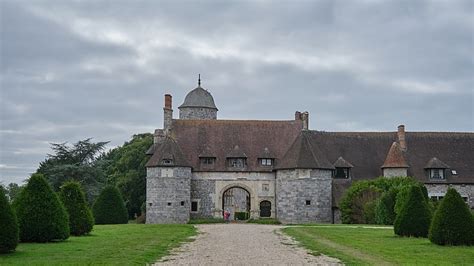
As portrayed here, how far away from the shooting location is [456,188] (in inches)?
1773

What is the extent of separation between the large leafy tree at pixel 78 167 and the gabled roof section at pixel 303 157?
15.4 metres

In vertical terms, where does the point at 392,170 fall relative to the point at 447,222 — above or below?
above

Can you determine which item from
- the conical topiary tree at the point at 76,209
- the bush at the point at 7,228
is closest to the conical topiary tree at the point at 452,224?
the bush at the point at 7,228

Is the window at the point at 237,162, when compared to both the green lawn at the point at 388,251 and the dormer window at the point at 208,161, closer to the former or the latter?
the dormer window at the point at 208,161

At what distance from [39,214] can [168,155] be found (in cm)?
2299

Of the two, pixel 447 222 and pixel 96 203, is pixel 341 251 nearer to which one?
pixel 447 222

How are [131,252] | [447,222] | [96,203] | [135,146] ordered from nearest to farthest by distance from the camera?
[131,252], [447,222], [96,203], [135,146]

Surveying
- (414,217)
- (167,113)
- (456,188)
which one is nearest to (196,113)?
(167,113)

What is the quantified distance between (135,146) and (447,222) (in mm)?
44875

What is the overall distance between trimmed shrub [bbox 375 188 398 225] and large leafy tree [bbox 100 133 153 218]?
24912mm

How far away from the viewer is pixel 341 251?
17.9 m

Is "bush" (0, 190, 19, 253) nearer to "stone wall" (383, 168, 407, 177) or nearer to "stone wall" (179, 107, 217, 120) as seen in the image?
"stone wall" (383, 168, 407, 177)

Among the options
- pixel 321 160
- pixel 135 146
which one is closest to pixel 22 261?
pixel 321 160

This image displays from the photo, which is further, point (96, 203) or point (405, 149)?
point (405, 149)
